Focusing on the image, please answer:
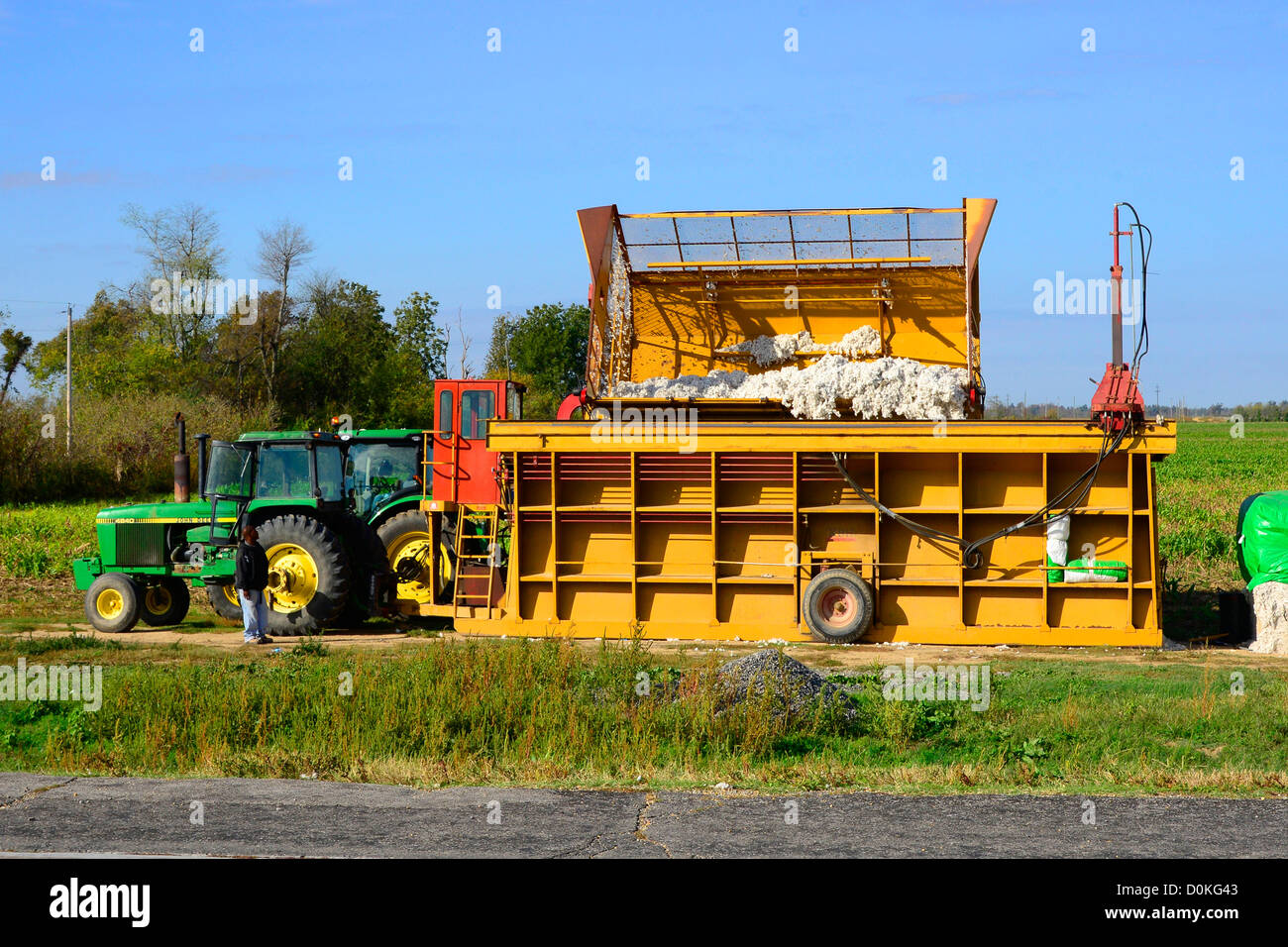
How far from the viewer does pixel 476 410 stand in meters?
15.7

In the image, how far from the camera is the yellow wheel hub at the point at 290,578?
1525cm

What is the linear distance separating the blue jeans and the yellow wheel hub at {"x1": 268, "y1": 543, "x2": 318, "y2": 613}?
0.66 meters

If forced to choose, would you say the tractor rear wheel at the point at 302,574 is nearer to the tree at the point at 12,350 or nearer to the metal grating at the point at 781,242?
the metal grating at the point at 781,242

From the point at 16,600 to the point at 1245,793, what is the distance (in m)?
17.2

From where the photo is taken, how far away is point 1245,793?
25.1 ft

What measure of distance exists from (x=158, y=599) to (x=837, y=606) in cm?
893

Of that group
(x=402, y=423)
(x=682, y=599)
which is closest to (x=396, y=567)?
(x=682, y=599)

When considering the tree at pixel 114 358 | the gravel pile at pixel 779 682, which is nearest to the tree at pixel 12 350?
the tree at pixel 114 358

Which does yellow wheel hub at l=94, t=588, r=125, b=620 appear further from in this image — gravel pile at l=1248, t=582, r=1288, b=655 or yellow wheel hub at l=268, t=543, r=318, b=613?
gravel pile at l=1248, t=582, r=1288, b=655

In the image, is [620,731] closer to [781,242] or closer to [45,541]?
[781,242]

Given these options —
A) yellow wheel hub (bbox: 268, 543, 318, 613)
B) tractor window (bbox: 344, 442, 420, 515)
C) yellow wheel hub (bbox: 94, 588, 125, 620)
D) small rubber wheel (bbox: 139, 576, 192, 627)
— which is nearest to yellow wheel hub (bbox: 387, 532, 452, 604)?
tractor window (bbox: 344, 442, 420, 515)

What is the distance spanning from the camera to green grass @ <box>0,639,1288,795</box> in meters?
8.20

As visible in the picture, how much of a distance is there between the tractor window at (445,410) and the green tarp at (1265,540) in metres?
9.27
